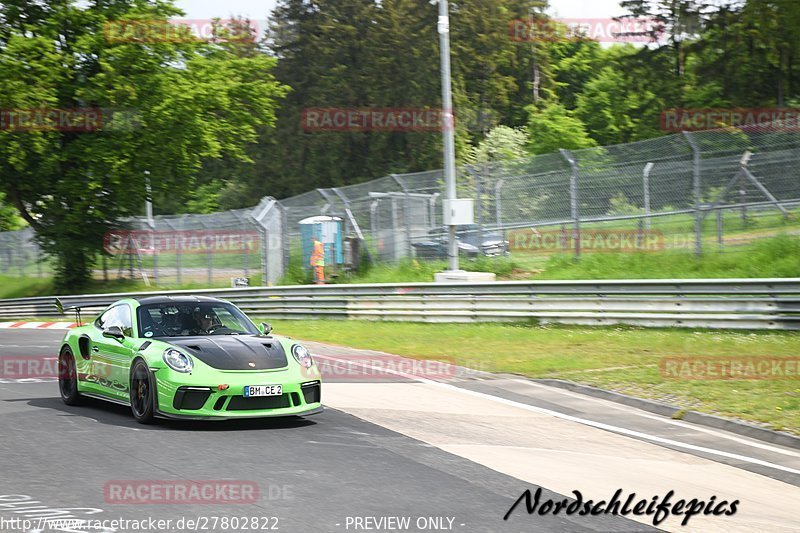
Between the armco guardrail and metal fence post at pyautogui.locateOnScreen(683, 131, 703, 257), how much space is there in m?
3.77

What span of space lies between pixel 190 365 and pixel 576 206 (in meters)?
14.8

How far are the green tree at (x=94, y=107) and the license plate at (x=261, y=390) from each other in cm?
2964

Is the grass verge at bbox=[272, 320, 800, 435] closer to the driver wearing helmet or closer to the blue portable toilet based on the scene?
the driver wearing helmet

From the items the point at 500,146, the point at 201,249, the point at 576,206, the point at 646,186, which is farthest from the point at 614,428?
the point at 500,146

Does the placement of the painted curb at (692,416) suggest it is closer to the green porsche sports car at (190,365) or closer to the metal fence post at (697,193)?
the green porsche sports car at (190,365)

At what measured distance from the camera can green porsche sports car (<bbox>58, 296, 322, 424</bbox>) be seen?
32.4 feet

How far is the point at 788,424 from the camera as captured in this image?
10391 mm

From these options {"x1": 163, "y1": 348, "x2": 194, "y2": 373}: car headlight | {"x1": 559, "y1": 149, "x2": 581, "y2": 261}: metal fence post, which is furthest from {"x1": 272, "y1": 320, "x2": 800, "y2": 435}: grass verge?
{"x1": 163, "y1": 348, "x2": 194, "y2": 373}: car headlight

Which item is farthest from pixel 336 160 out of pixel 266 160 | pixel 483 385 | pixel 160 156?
pixel 483 385

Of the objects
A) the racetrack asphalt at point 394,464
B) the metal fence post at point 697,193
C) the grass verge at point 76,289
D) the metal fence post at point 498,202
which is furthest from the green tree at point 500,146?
the racetrack asphalt at point 394,464

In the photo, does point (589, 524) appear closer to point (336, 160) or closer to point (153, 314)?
point (153, 314)

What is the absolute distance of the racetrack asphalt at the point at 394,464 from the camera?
684 centimetres

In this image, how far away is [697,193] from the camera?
21.3m

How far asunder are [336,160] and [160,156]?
79.7ft
